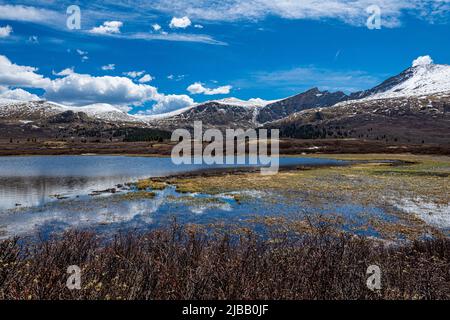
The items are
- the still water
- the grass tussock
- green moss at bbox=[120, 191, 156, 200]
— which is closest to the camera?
the grass tussock

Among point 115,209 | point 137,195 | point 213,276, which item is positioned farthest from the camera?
point 137,195

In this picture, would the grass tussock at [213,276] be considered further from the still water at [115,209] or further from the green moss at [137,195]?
the green moss at [137,195]

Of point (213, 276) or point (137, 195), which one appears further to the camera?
point (137, 195)

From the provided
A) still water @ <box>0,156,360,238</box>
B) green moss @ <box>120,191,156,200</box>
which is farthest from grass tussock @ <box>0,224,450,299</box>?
green moss @ <box>120,191,156,200</box>

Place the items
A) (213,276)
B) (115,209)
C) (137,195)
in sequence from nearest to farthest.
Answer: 1. (213,276)
2. (115,209)
3. (137,195)

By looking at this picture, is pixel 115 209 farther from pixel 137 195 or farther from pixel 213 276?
pixel 213 276

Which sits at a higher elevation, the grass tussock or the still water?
the grass tussock

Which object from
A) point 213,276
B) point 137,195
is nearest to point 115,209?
point 137,195

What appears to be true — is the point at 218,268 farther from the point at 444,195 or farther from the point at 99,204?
the point at 444,195

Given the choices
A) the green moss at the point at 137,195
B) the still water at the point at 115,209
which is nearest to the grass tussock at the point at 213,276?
the still water at the point at 115,209

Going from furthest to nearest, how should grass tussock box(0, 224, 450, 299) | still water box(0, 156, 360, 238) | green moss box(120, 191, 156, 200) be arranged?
green moss box(120, 191, 156, 200), still water box(0, 156, 360, 238), grass tussock box(0, 224, 450, 299)

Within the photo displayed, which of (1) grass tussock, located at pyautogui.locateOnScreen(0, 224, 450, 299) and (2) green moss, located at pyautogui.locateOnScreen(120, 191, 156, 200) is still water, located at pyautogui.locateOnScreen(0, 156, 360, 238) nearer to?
(2) green moss, located at pyautogui.locateOnScreen(120, 191, 156, 200)

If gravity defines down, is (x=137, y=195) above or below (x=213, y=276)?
below
